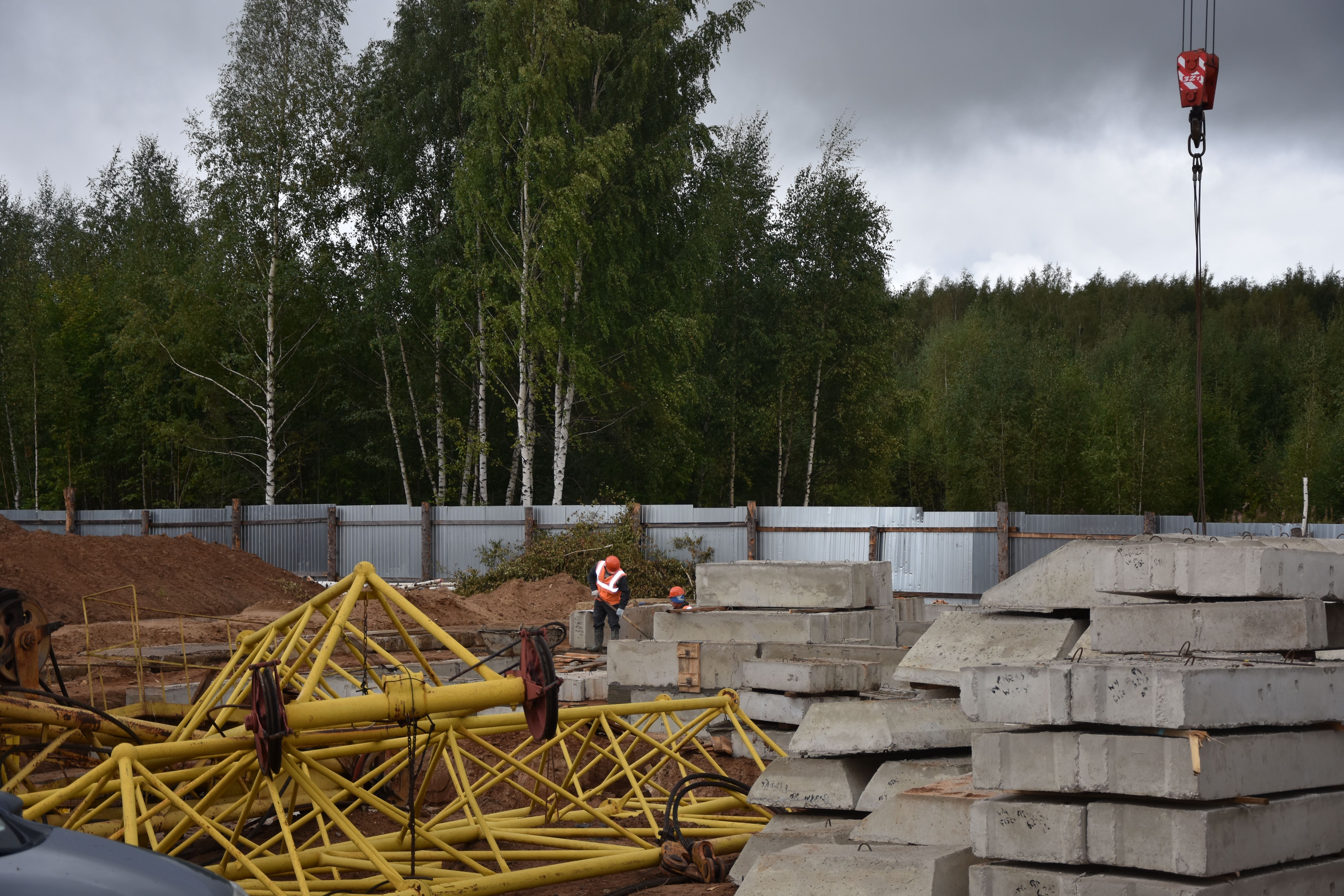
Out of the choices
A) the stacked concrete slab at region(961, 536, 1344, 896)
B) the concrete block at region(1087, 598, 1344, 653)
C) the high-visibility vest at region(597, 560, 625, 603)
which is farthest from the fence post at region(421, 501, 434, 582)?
the stacked concrete slab at region(961, 536, 1344, 896)

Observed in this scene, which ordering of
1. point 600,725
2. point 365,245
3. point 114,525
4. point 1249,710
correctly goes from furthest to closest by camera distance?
point 365,245 → point 114,525 → point 600,725 → point 1249,710

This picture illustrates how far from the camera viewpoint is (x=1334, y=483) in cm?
3806

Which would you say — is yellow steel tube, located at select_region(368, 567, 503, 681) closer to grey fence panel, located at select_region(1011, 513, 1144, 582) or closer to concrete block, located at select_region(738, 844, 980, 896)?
concrete block, located at select_region(738, 844, 980, 896)

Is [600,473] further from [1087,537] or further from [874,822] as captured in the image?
[874,822]

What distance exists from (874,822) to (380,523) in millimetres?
19174

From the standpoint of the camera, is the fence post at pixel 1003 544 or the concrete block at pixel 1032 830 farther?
the fence post at pixel 1003 544

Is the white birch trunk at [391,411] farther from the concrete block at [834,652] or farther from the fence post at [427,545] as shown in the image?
the concrete block at [834,652]

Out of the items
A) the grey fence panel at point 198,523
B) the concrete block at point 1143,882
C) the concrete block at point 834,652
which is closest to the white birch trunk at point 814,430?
the grey fence panel at point 198,523

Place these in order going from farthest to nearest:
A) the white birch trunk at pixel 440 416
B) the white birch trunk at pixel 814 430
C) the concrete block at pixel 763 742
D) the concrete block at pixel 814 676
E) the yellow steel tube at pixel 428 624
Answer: the white birch trunk at pixel 814 430 → the white birch trunk at pixel 440 416 → the concrete block at pixel 763 742 → the concrete block at pixel 814 676 → the yellow steel tube at pixel 428 624

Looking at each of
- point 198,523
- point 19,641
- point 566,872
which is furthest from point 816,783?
point 198,523

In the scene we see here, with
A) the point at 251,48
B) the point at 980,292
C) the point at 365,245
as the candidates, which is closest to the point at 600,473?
the point at 365,245

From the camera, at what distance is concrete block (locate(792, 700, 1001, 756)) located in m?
6.13

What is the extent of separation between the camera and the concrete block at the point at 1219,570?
5.33 metres

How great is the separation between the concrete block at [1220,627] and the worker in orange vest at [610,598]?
8342 millimetres
